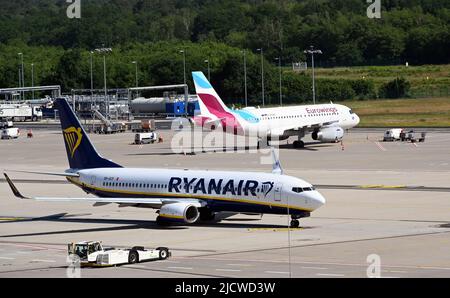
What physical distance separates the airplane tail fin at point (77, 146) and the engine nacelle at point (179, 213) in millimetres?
8667

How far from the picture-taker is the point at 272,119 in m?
130

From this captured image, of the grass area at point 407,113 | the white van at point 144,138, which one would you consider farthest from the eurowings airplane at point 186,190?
the grass area at point 407,113

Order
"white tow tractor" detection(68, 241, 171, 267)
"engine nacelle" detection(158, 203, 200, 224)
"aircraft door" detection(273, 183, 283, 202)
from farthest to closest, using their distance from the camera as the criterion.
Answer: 1. "engine nacelle" detection(158, 203, 200, 224)
2. "aircraft door" detection(273, 183, 283, 202)
3. "white tow tractor" detection(68, 241, 171, 267)

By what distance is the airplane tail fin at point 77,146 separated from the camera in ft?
249

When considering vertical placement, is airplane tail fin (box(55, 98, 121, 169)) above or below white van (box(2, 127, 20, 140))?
above

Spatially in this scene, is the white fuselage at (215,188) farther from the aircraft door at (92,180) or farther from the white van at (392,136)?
the white van at (392,136)

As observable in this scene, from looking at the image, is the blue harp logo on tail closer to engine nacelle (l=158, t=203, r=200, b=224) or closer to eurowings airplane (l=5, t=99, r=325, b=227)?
eurowings airplane (l=5, t=99, r=325, b=227)

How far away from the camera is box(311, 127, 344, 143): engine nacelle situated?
132000 millimetres

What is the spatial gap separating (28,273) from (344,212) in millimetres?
28108

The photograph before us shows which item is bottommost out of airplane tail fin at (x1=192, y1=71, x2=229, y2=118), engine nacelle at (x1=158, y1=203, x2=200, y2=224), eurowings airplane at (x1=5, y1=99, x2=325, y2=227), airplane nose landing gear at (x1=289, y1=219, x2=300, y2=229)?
airplane nose landing gear at (x1=289, y1=219, x2=300, y2=229)

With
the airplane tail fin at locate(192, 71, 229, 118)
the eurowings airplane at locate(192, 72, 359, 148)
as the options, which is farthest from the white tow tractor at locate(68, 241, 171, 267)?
the eurowings airplane at locate(192, 72, 359, 148)

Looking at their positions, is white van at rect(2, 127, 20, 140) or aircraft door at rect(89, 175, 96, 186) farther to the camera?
white van at rect(2, 127, 20, 140)

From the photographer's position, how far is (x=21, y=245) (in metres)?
63.1
